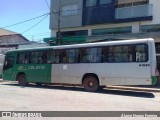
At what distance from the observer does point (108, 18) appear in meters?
28.0

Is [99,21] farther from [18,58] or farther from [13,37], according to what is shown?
[13,37]

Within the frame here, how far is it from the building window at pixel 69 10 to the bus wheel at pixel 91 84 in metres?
14.2

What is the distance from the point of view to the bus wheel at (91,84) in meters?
17.4

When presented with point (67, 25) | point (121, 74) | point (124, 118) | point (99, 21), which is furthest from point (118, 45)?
point (67, 25)

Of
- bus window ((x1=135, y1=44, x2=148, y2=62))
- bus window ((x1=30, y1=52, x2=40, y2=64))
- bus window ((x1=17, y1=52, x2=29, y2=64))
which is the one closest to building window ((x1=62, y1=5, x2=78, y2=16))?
bus window ((x1=17, y1=52, x2=29, y2=64))

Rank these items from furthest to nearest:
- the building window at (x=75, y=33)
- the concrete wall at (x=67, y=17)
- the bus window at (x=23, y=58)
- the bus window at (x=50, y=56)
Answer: the concrete wall at (x=67, y=17) < the building window at (x=75, y=33) < the bus window at (x=23, y=58) < the bus window at (x=50, y=56)

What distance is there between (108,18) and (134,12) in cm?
269

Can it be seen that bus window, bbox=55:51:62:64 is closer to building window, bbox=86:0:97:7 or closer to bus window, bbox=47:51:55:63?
bus window, bbox=47:51:55:63

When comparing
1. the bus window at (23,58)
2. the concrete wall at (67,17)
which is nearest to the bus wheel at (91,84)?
the bus window at (23,58)

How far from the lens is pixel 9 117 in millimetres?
8852

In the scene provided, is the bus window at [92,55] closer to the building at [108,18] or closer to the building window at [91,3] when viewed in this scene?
the building at [108,18]

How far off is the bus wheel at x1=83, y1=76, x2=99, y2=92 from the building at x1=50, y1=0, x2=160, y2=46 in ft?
27.1

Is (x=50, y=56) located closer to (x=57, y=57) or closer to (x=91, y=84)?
(x=57, y=57)

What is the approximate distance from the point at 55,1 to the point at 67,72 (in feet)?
51.1
